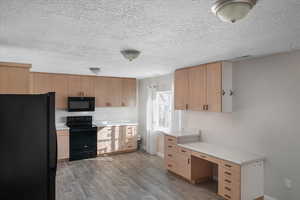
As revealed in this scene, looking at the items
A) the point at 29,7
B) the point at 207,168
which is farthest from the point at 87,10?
the point at 207,168

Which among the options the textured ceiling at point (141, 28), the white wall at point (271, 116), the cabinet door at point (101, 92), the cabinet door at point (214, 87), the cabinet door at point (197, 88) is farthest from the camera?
the cabinet door at point (101, 92)

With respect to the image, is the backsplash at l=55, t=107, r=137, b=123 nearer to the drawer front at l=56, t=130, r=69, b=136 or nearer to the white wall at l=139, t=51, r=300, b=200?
the drawer front at l=56, t=130, r=69, b=136

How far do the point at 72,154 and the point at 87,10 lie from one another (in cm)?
462

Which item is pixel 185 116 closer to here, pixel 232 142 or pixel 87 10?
pixel 232 142

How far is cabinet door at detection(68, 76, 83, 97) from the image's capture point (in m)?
5.48

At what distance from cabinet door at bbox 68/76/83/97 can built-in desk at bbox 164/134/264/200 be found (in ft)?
9.65

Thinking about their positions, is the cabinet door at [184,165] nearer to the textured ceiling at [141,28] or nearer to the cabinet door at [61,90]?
the textured ceiling at [141,28]

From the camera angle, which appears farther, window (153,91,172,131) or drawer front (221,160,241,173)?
window (153,91,172,131)

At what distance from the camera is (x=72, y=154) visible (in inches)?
208

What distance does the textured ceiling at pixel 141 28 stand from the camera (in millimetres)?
1472

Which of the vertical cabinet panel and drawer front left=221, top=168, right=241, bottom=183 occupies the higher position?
the vertical cabinet panel

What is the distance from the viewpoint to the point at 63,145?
202 inches

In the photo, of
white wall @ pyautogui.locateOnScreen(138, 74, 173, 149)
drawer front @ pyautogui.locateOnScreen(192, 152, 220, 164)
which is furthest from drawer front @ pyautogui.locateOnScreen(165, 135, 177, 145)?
white wall @ pyautogui.locateOnScreen(138, 74, 173, 149)

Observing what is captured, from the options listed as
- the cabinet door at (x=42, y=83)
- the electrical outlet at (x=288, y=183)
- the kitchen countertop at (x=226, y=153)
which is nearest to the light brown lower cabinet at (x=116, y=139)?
the cabinet door at (x=42, y=83)
